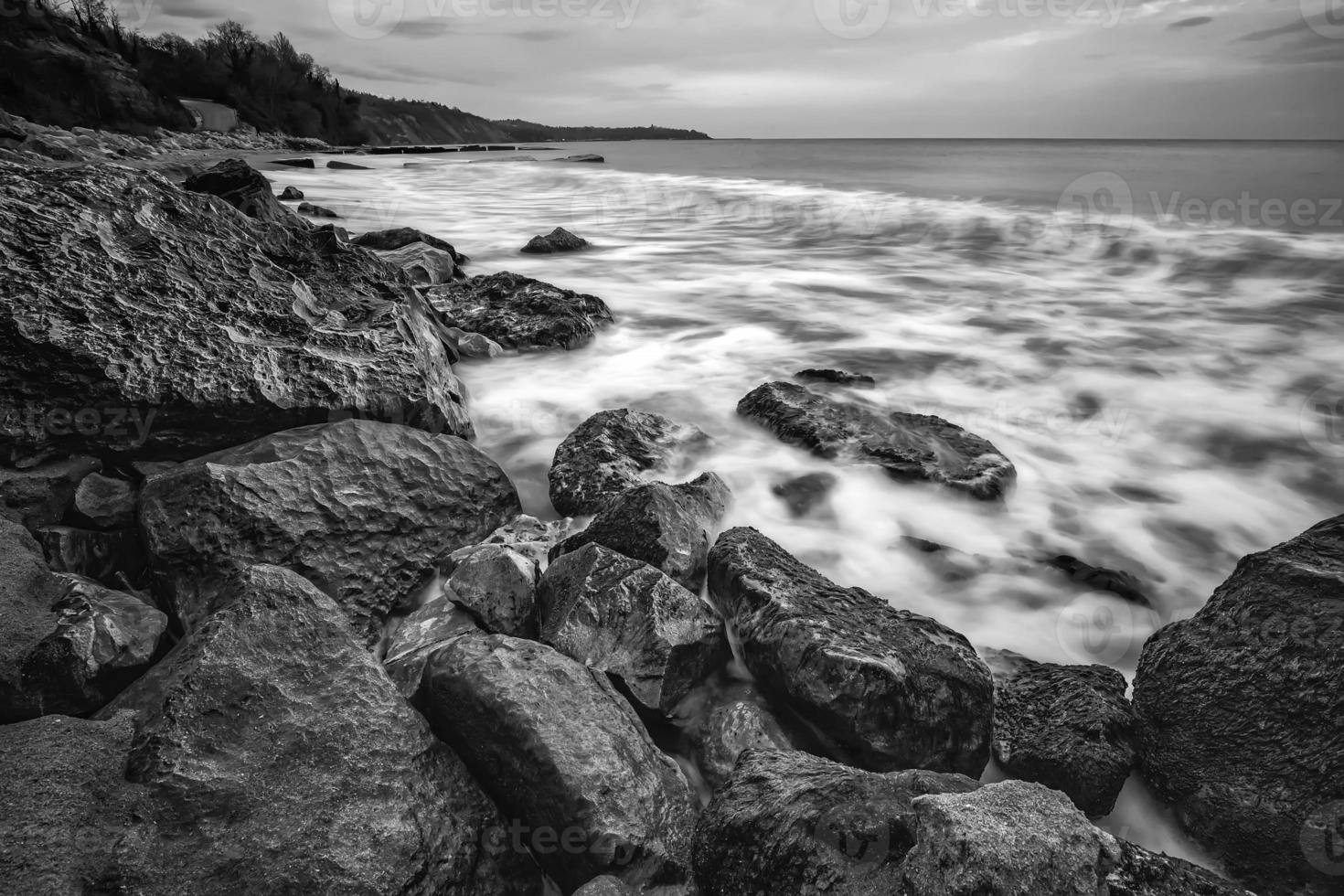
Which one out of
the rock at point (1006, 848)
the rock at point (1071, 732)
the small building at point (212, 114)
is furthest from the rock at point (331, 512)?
the small building at point (212, 114)

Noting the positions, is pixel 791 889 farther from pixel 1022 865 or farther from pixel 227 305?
pixel 227 305

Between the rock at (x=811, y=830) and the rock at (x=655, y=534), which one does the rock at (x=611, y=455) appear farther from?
the rock at (x=811, y=830)

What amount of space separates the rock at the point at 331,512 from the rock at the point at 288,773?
1.77ft

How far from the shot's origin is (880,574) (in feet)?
11.1

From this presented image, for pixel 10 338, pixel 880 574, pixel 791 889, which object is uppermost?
pixel 10 338

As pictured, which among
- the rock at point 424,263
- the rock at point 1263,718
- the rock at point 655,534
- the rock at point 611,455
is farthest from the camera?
the rock at point 424,263

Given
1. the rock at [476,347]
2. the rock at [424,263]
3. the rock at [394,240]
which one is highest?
the rock at [394,240]

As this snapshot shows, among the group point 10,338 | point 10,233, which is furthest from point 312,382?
point 10,233

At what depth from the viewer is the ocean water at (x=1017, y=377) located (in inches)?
136

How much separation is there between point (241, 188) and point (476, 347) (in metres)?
1.89

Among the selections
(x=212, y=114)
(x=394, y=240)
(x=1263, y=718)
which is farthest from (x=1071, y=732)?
(x=212, y=114)

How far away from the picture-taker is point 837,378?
5.47 metres

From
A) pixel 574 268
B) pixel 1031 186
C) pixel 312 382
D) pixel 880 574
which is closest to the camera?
pixel 312 382

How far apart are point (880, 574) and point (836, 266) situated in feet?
24.6
